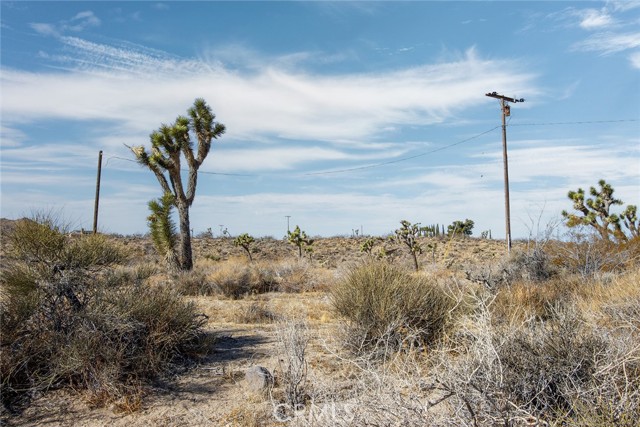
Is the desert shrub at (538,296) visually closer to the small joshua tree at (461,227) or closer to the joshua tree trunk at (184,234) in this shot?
the joshua tree trunk at (184,234)

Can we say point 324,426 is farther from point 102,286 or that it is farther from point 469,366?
point 102,286

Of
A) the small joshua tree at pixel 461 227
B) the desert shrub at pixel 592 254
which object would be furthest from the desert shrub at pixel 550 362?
the small joshua tree at pixel 461 227

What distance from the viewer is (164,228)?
22578 mm

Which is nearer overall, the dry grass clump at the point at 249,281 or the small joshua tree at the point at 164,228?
the dry grass clump at the point at 249,281

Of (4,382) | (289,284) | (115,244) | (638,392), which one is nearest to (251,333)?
(115,244)

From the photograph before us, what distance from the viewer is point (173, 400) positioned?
21.8 ft

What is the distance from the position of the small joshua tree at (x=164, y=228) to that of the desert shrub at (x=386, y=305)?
48.3ft

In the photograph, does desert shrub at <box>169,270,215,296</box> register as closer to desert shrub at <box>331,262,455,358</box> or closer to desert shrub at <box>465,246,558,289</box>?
desert shrub at <box>465,246,558,289</box>

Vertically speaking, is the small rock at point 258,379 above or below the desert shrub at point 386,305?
below

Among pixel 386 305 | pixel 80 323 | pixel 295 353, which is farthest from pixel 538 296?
pixel 80 323

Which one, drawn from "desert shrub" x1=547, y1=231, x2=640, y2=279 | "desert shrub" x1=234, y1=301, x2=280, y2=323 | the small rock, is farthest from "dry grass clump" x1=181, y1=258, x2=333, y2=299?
the small rock

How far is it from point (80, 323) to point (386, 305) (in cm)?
443

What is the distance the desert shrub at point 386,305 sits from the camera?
7986mm

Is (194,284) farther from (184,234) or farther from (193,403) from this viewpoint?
(193,403)
